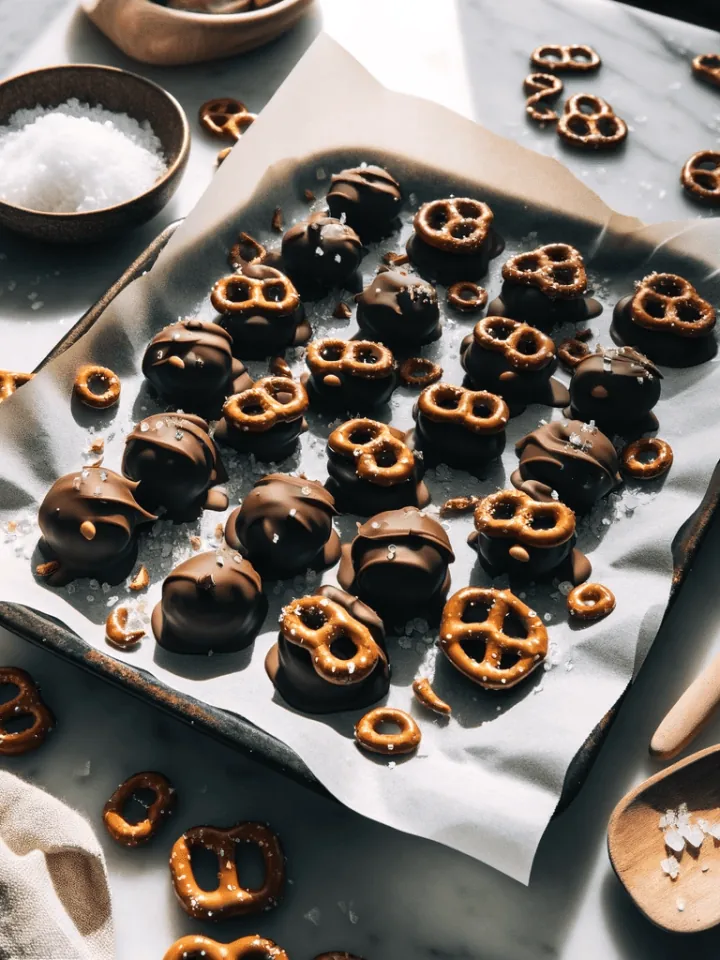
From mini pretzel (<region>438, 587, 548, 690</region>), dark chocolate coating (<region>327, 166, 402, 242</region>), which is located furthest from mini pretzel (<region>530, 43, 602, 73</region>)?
mini pretzel (<region>438, 587, 548, 690</region>)

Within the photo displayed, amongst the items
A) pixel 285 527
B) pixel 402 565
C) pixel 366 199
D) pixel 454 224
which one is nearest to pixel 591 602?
pixel 402 565

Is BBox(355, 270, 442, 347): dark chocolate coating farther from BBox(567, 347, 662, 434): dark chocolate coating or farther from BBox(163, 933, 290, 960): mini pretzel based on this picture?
BBox(163, 933, 290, 960): mini pretzel

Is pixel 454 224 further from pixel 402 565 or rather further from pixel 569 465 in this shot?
pixel 402 565

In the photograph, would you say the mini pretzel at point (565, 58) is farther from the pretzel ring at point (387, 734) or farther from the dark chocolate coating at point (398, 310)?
the pretzel ring at point (387, 734)

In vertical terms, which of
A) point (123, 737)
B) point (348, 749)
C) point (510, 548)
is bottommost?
point (123, 737)

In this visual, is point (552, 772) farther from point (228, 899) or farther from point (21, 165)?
point (21, 165)

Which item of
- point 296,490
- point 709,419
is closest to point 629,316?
point 709,419

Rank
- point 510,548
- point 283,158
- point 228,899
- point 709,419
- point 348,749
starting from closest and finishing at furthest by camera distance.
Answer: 1. point 228,899
2. point 348,749
3. point 510,548
4. point 709,419
5. point 283,158
